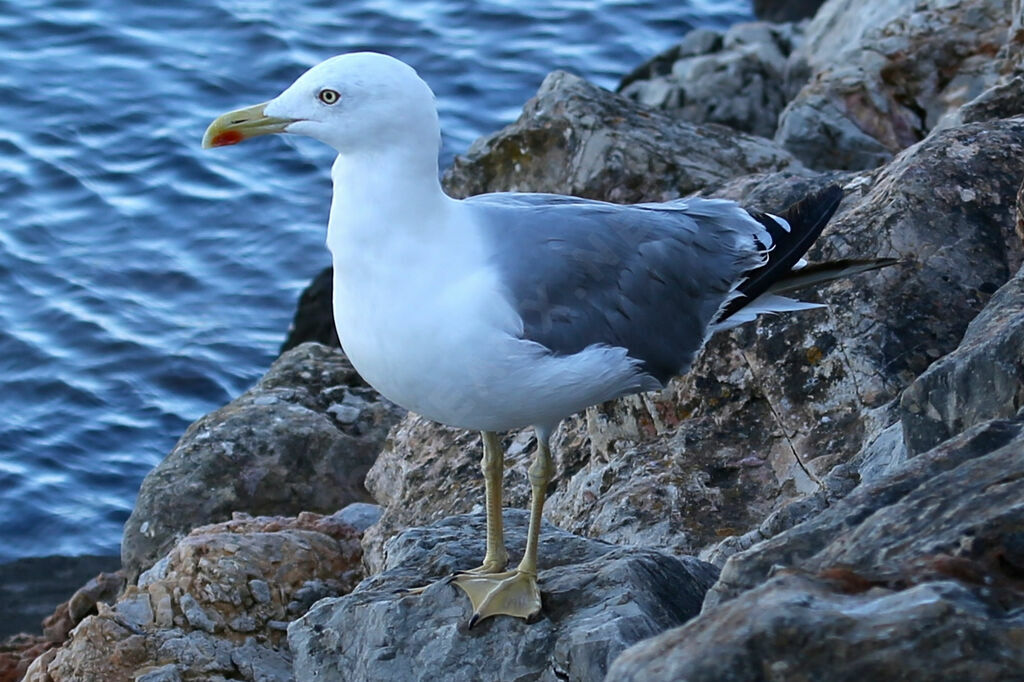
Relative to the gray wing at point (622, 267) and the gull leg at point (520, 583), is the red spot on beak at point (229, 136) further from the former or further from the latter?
the gull leg at point (520, 583)

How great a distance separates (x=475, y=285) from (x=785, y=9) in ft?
36.4

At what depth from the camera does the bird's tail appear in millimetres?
5023

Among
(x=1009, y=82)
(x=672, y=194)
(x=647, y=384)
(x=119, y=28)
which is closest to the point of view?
(x=647, y=384)

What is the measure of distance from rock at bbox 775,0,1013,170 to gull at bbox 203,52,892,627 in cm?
455

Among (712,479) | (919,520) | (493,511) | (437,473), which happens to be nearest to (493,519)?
(493,511)

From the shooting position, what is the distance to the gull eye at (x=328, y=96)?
436 cm

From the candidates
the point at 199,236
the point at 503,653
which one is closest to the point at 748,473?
the point at 503,653

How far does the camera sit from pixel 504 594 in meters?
4.42

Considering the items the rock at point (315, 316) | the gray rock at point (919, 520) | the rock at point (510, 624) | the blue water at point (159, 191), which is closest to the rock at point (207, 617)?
the rock at point (510, 624)

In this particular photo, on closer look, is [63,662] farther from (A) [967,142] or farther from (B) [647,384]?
(A) [967,142]

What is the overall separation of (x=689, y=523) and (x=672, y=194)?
275 centimetres

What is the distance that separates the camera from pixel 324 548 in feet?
19.9

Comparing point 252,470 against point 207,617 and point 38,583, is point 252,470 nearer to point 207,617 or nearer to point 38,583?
point 38,583

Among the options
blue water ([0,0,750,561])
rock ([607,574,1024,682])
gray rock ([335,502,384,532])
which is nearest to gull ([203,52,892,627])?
rock ([607,574,1024,682])
